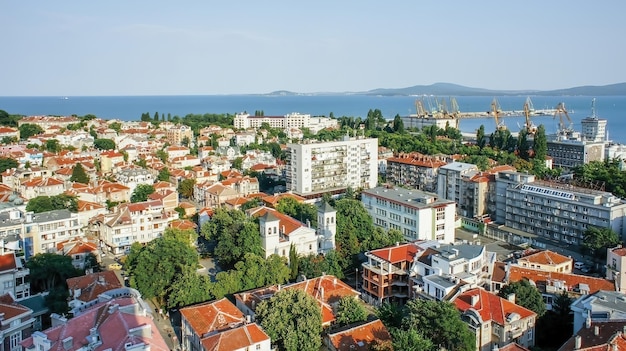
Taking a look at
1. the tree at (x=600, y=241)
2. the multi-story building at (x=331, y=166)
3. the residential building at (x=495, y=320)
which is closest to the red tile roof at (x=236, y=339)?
the residential building at (x=495, y=320)

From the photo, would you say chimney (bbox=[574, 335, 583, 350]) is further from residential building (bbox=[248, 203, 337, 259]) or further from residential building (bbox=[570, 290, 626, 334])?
residential building (bbox=[248, 203, 337, 259])

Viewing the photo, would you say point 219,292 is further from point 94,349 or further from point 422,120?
point 422,120

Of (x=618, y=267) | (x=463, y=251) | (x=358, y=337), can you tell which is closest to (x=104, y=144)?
→ (x=463, y=251)

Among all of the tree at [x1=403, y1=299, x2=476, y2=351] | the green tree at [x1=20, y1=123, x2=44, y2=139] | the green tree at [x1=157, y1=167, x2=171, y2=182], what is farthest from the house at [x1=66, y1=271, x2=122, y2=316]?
the green tree at [x1=20, y1=123, x2=44, y2=139]

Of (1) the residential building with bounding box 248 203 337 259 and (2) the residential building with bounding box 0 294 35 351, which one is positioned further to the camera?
(1) the residential building with bounding box 248 203 337 259

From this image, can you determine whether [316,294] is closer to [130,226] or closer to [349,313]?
[349,313]

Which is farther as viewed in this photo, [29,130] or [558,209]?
[29,130]
